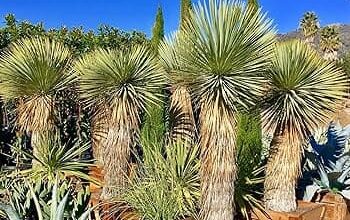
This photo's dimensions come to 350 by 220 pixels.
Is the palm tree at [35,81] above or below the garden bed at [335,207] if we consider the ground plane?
above

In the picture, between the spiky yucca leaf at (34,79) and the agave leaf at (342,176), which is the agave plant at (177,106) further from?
the agave leaf at (342,176)

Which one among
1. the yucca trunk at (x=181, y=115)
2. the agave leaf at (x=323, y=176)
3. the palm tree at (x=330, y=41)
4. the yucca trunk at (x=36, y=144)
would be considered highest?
the palm tree at (x=330, y=41)

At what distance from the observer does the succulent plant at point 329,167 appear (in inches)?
257

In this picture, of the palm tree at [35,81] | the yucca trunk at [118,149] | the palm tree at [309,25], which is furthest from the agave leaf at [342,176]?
the palm tree at [309,25]

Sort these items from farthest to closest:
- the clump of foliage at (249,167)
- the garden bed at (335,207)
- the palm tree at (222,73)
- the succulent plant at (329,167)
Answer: the succulent plant at (329,167) < the garden bed at (335,207) < the clump of foliage at (249,167) < the palm tree at (222,73)

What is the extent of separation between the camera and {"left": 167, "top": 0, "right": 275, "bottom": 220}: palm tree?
190 inches

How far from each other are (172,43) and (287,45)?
194cm

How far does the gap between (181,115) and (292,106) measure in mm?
2170

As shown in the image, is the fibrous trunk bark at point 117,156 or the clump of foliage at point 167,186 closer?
the clump of foliage at point 167,186

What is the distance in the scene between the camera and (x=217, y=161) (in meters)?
5.04

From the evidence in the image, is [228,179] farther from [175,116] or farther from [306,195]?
[175,116]

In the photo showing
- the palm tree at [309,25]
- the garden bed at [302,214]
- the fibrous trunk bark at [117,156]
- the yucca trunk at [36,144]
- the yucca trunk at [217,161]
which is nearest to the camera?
the yucca trunk at [217,161]

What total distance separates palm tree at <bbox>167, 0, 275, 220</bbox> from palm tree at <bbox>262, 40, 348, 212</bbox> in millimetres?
660

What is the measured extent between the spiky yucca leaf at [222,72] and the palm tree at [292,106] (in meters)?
0.63
